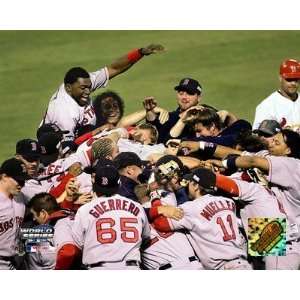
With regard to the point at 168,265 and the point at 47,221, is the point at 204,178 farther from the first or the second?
the point at 47,221

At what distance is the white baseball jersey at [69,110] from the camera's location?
34.8 feet

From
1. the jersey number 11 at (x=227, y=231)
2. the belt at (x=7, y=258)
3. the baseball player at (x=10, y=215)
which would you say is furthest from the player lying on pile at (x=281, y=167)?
the belt at (x=7, y=258)

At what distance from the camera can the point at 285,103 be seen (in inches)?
419

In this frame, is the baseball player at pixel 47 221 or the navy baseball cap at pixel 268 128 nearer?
the baseball player at pixel 47 221

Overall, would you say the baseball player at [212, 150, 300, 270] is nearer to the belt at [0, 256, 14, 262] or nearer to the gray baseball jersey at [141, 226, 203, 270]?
the gray baseball jersey at [141, 226, 203, 270]

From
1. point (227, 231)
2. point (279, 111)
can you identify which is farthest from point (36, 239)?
point (279, 111)

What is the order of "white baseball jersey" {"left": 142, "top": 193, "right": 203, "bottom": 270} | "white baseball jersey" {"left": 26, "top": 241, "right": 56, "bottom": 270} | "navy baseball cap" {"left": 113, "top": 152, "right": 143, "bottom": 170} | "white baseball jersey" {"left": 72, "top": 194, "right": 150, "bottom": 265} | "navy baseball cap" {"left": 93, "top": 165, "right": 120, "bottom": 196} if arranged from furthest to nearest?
1. "navy baseball cap" {"left": 113, "top": 152, "right": 143, "bottom": 170}
2. "white baseball jersey" {"left": 26, "top": 241, "right": 56, "bottom": 270}
3. "white baseball jersey" {"left": 142, "top": 193, "right": 203, "bottom": 270}
4. "navy baseball cap" {"left": 93, "top": 165, "right": 120, "bottom": 196}
5. "white baseball jersey" {"left": 72, "top": 194, "right": 150, "bottom": 265}

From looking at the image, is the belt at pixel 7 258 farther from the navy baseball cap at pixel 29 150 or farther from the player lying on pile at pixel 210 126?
the player lying on pile at pixel 210 126

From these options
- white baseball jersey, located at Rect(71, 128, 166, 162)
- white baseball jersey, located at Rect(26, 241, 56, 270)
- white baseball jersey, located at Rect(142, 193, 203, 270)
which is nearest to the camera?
white baseball jersey, located at Rect(142, 193, 203, 270)

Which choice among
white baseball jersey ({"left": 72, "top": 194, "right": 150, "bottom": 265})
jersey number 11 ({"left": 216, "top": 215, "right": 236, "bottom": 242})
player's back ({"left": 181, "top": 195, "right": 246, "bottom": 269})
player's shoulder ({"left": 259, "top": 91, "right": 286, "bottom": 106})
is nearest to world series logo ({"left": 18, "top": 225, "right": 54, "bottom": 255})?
white baseball jersey ({"left": 72, "top": 194, "right": 150, "bottom": 265})

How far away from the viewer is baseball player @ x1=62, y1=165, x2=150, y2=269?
9930mm

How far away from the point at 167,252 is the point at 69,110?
1656mm

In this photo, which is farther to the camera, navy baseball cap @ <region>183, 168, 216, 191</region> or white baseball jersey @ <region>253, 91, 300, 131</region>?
white baseball jersey @ <region>253, 91, 300, 131</region>

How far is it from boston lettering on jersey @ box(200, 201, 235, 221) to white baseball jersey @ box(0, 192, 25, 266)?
5.52 ft
